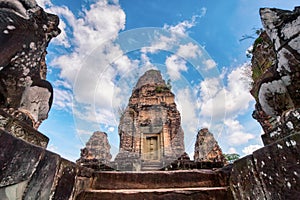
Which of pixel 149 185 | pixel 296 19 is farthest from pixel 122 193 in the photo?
pixel 296 19

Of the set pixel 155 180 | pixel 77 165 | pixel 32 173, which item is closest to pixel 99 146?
pixel 155 180

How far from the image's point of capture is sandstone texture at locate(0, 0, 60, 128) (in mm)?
1358

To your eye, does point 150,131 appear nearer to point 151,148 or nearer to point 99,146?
point 151,148

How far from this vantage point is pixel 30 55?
1.58 meters

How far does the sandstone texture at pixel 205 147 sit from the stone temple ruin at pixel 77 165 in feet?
43.0

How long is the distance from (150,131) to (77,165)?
1326 cm

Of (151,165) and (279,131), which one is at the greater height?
(151,165)

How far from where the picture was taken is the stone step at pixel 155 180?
2.18 meters

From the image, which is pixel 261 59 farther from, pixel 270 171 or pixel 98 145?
pixel 98 145

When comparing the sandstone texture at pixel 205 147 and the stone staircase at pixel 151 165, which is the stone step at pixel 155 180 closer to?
the stone staircase at pixel 151 165

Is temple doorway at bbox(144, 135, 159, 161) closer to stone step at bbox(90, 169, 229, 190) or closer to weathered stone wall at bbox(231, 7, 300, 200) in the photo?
stone step at bbox(90, 169, 229, 190)

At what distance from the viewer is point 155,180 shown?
2.26m

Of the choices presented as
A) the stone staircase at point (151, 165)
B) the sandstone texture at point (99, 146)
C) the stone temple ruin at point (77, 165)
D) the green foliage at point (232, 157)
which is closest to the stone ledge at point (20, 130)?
the stone temple ruin at point (77, 165)

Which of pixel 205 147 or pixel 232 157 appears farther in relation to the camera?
pixel 232 157
